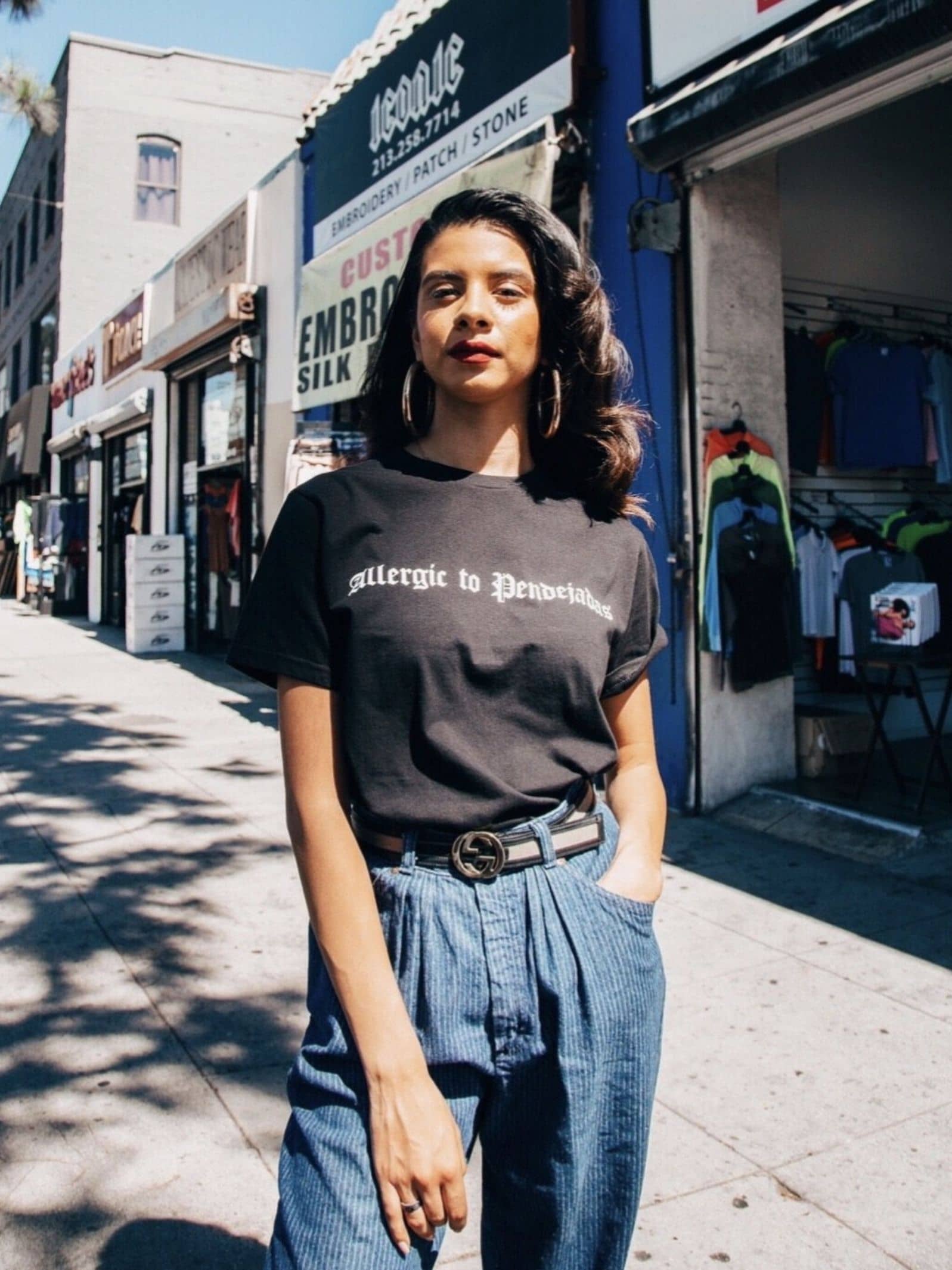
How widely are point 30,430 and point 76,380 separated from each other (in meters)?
4.11

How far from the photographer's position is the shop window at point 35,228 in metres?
27.4

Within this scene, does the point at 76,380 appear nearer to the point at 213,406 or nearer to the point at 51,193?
the point at 51,193

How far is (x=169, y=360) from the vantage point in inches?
578

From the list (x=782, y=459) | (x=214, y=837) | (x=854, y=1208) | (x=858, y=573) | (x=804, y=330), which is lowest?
(x=854, y=1208)

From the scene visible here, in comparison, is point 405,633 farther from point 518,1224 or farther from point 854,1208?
point 854,1208

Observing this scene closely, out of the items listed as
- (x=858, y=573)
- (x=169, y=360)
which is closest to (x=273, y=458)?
(x=169, y=360)

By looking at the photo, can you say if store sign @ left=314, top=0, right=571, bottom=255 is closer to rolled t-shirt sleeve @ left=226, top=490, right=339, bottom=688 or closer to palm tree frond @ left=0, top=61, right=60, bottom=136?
palm tree frond @ left=0, top=61, right=60, bottom=136

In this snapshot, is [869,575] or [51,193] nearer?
[869,575]

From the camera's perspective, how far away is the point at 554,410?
1.82 m

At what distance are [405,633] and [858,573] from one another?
566 centimetres

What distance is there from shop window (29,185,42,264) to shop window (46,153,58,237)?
3.28 ft

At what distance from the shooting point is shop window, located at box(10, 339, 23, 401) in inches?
1205

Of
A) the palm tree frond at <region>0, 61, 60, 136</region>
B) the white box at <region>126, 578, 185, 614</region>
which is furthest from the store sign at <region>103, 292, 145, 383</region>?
the palm tree frond at <region>0, 61, 60, 136</region>

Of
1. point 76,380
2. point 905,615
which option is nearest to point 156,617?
point 76,380
